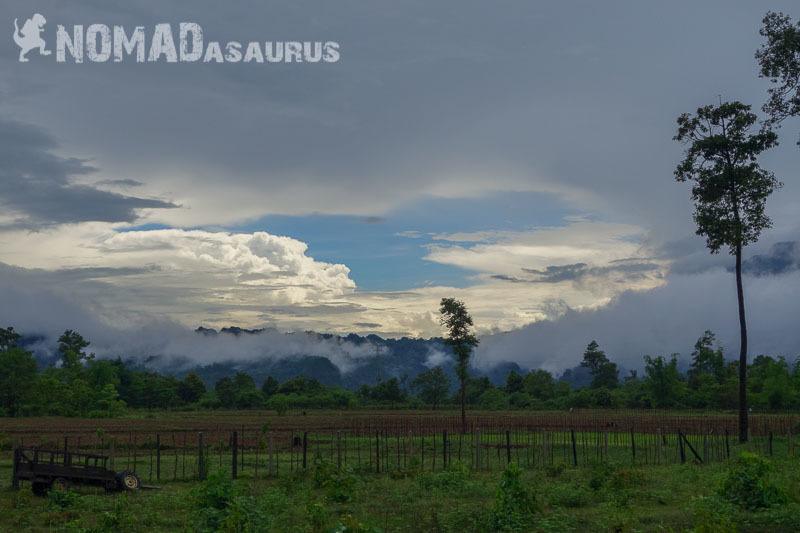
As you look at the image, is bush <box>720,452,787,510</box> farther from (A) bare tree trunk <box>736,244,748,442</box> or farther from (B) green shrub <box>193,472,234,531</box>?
(A) bare tree trunk <box>736,244,748,442</box>

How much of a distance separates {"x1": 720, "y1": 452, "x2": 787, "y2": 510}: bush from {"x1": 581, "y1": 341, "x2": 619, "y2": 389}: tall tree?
487ft

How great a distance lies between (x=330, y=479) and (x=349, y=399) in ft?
372

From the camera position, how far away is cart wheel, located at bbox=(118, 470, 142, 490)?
2629cm

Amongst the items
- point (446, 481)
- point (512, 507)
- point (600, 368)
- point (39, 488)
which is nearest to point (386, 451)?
point (446, 481)

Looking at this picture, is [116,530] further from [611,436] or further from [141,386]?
[141,386]

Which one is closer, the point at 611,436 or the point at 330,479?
the point at 330,479

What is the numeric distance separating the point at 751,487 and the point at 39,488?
23841 mm

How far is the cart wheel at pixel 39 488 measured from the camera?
2552 centimetres

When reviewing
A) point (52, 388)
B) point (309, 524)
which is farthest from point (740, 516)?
point (52, 388)

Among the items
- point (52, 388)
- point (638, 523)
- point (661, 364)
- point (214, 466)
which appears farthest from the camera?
point (661, 364)

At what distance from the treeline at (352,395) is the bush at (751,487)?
77.2 meters

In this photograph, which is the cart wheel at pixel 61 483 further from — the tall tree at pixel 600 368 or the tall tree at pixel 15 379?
the tall tree at pixel 600 368

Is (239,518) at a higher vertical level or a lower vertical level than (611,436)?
higher

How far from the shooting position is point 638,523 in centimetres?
1767
